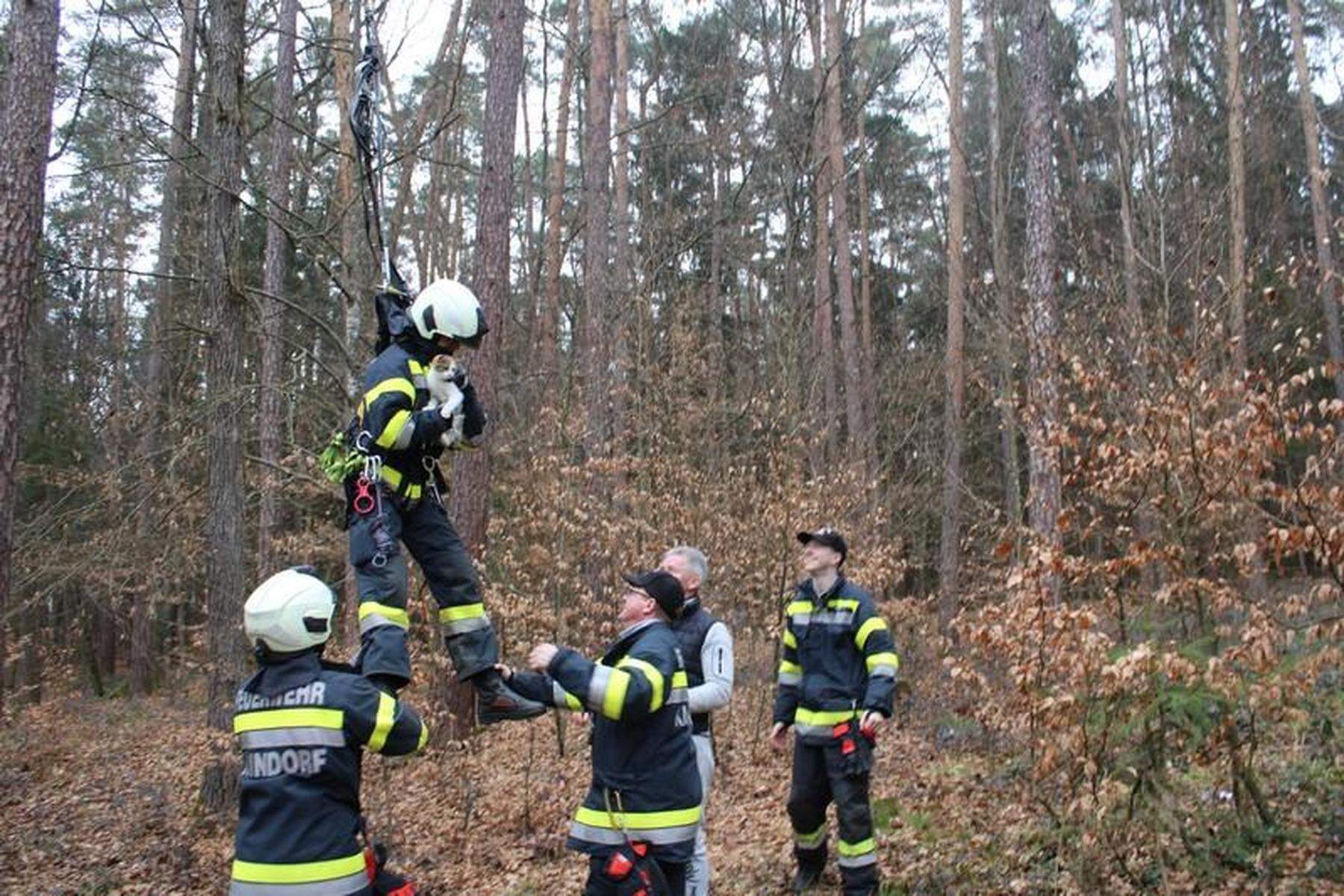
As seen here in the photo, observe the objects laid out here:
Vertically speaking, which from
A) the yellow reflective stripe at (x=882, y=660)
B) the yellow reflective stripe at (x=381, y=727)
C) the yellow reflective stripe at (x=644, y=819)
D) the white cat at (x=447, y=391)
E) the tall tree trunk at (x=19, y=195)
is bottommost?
the yellow reflective stripe at (x=644, y=819)

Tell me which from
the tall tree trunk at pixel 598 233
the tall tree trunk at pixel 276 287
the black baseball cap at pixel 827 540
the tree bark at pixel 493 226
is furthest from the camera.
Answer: the tall tree trunk at pixel 598 233

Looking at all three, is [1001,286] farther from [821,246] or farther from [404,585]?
[404,585]

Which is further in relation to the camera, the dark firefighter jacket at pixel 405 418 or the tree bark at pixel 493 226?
the tree bark at pixel 493 226

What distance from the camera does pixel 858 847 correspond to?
6500 mm

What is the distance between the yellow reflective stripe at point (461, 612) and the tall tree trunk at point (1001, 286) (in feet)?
15.1

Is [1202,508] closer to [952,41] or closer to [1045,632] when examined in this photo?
[1045,632]

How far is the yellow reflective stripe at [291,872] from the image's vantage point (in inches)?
159

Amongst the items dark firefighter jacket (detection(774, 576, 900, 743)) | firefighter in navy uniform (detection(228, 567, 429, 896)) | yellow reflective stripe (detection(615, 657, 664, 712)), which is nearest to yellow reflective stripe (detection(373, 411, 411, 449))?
firefighter in navy uniform (detection(228, 567, 429, 896))

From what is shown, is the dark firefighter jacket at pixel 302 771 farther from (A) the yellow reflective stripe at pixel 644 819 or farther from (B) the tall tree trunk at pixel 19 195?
(B) the tall tree trunk at pixel 19 195

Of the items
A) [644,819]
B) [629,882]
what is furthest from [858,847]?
[629,882]

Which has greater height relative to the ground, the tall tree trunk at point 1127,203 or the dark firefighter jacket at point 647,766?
the tall tree trunk at point 1127,203

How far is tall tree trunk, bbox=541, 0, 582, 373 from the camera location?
20.2m

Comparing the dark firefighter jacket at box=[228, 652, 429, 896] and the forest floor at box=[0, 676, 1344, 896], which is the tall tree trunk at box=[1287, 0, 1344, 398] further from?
the dark firefighter jacket at box=[228, 652, 429, 896]

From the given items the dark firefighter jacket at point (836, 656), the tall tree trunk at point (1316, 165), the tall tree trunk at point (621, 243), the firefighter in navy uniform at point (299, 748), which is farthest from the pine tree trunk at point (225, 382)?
the tall tree trunk at point (1316, 165)
